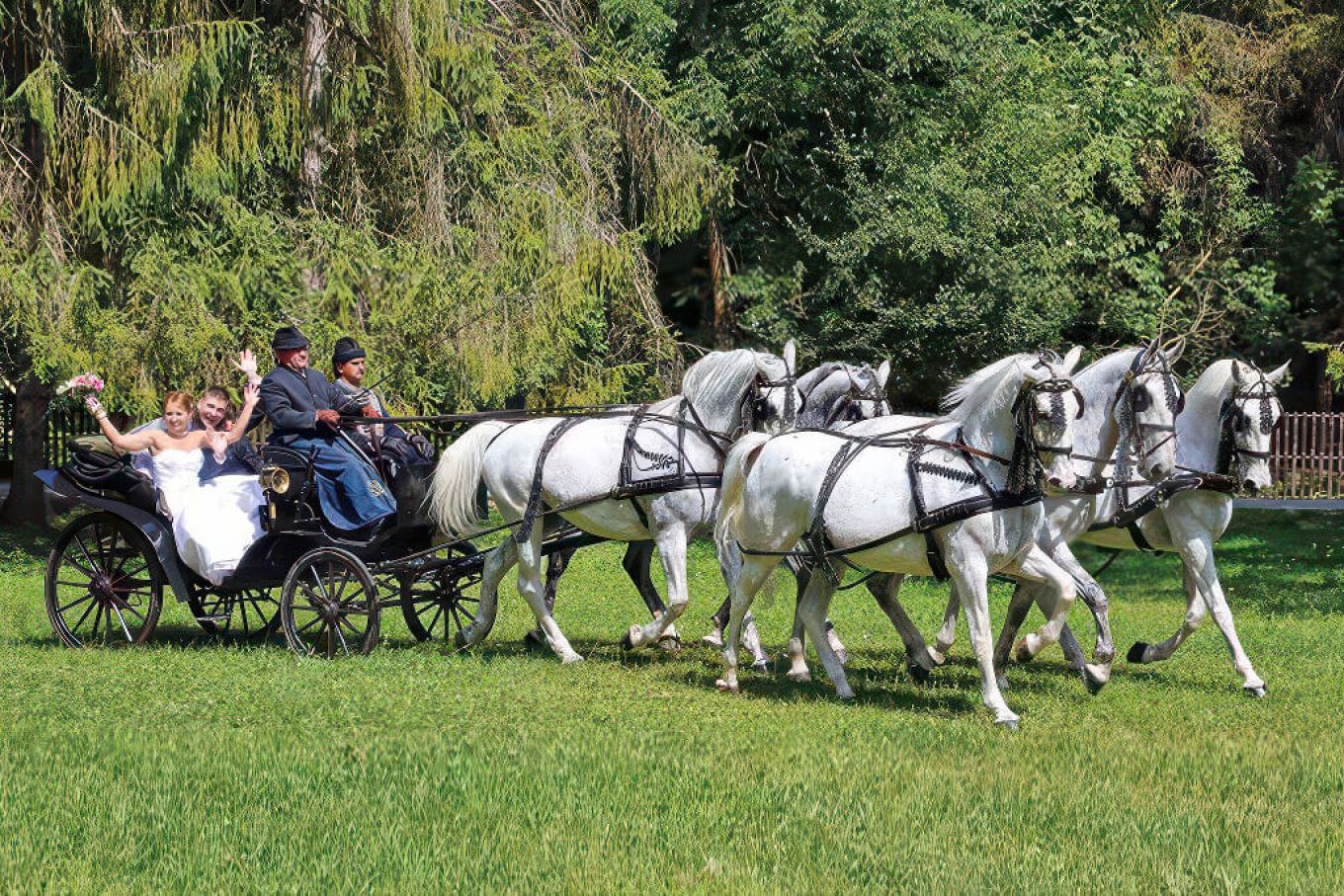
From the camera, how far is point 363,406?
40.0 ft

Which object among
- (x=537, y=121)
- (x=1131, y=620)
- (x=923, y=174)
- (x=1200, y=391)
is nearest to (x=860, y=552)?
(x=1200, y=391)

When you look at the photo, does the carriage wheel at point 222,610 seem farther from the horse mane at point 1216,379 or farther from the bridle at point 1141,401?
the horse mane at point 1216,379

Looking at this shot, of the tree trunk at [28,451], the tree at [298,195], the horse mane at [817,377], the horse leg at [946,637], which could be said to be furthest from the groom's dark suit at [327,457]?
the tree trunk at [28,451]

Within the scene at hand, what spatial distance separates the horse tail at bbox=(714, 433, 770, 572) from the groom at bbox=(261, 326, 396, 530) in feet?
8.35

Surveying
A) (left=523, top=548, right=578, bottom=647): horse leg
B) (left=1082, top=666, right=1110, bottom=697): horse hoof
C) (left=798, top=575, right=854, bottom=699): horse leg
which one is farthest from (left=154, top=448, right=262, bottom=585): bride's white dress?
(left=1082, top=666, right=1110, bottom=697): horse hoof

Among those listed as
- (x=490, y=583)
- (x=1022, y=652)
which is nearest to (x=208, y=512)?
(x=490, y=583)

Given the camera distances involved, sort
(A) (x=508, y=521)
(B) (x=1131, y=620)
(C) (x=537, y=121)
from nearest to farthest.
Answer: (A) (x=508, y=521) → (B) (x=1131, y=620) → (C) (x=537, y=121)

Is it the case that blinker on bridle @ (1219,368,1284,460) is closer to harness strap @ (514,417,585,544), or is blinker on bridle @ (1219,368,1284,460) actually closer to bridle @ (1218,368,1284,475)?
bridle @ (1218,368,1284,475)

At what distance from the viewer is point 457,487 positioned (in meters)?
11.9

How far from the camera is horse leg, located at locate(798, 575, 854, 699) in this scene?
10.1 meters

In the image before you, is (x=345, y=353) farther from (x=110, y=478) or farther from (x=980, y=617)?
(x=980, y=617)

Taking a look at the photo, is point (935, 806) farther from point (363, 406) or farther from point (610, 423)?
point (363, 406)

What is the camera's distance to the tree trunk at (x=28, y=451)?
21812mm

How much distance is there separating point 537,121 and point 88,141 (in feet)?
19.0
